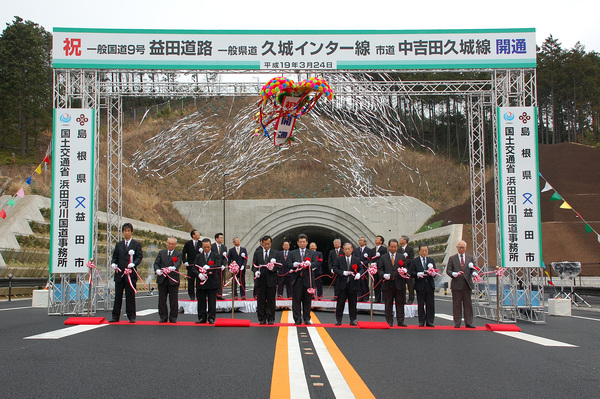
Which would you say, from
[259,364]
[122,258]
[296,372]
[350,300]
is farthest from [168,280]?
[296,372]

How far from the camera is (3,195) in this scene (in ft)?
91.1

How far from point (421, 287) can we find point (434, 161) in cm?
4393

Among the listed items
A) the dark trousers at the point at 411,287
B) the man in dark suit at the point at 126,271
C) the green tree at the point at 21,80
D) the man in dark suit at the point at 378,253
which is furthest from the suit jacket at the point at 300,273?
the green tree at the point at 21,80

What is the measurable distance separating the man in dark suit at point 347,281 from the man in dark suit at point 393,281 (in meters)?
0.58

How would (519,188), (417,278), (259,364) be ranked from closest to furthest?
1. (259,364)
2. (417,278)
3. (519,188)

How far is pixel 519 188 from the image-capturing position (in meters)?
13.2

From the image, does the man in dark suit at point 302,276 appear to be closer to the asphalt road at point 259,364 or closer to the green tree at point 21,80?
the asphalt road at point 259,364

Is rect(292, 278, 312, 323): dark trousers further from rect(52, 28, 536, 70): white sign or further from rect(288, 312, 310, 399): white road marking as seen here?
rect(52, 28, 536, 70): white sign

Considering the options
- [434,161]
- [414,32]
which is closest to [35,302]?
[414,32]

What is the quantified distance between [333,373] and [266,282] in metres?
6.08

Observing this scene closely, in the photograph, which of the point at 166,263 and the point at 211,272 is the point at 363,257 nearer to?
the point at 211,272

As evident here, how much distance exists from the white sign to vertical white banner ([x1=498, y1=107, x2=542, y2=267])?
5.30 feet

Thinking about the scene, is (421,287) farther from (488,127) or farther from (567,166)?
(488,127)

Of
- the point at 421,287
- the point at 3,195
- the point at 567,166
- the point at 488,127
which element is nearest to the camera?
the point at 421,287
